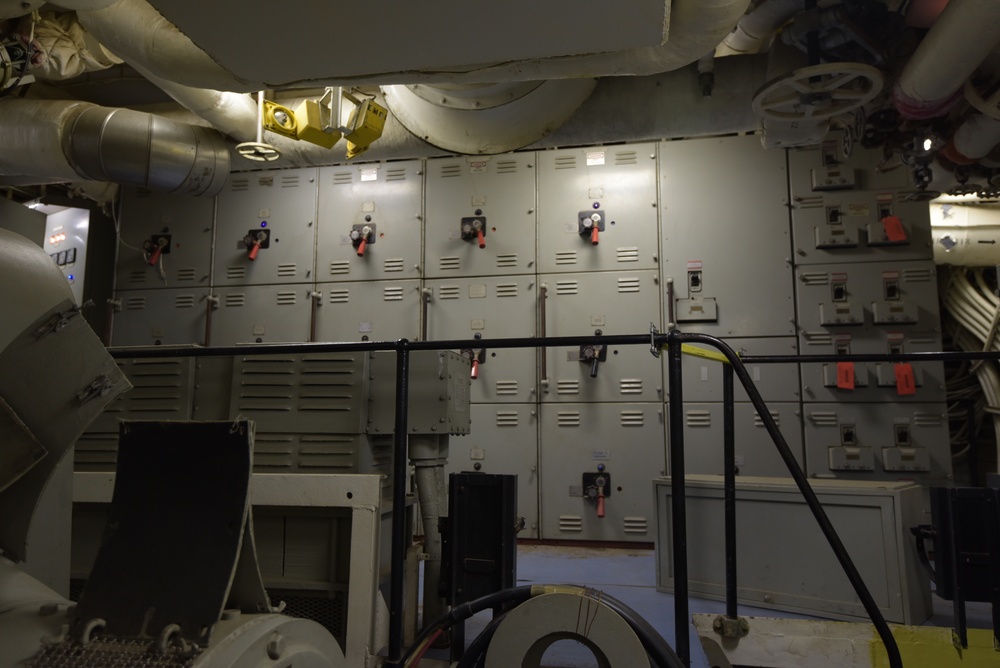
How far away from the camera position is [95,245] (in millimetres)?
5078

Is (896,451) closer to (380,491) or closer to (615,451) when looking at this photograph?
(615,451)

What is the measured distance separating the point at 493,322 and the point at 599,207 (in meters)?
1.05

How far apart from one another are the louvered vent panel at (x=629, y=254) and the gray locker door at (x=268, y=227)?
2210 millimetres

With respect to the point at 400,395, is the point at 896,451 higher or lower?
lower

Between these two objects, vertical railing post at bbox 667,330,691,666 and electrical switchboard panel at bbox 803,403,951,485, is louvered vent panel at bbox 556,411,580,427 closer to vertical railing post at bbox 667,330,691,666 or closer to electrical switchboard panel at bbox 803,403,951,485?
electrical switchboard panel at bbox 803,403,951,485

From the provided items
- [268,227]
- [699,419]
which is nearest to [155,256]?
[268,227]

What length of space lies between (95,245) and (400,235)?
2494 mm

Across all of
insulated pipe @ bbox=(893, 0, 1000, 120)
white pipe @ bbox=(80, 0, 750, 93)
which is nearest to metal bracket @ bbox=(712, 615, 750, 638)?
white pipe @ bbox=(80, 0, 750, 93)

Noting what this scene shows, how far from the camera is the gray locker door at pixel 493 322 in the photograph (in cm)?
432

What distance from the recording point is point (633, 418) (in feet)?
13.6

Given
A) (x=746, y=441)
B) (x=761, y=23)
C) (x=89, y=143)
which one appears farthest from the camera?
(x=746, y=441)

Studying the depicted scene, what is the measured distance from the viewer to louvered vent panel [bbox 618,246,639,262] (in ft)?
14.1

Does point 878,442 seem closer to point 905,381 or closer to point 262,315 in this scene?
point 905,381

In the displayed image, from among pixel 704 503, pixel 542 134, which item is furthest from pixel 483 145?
pixel 704 503
